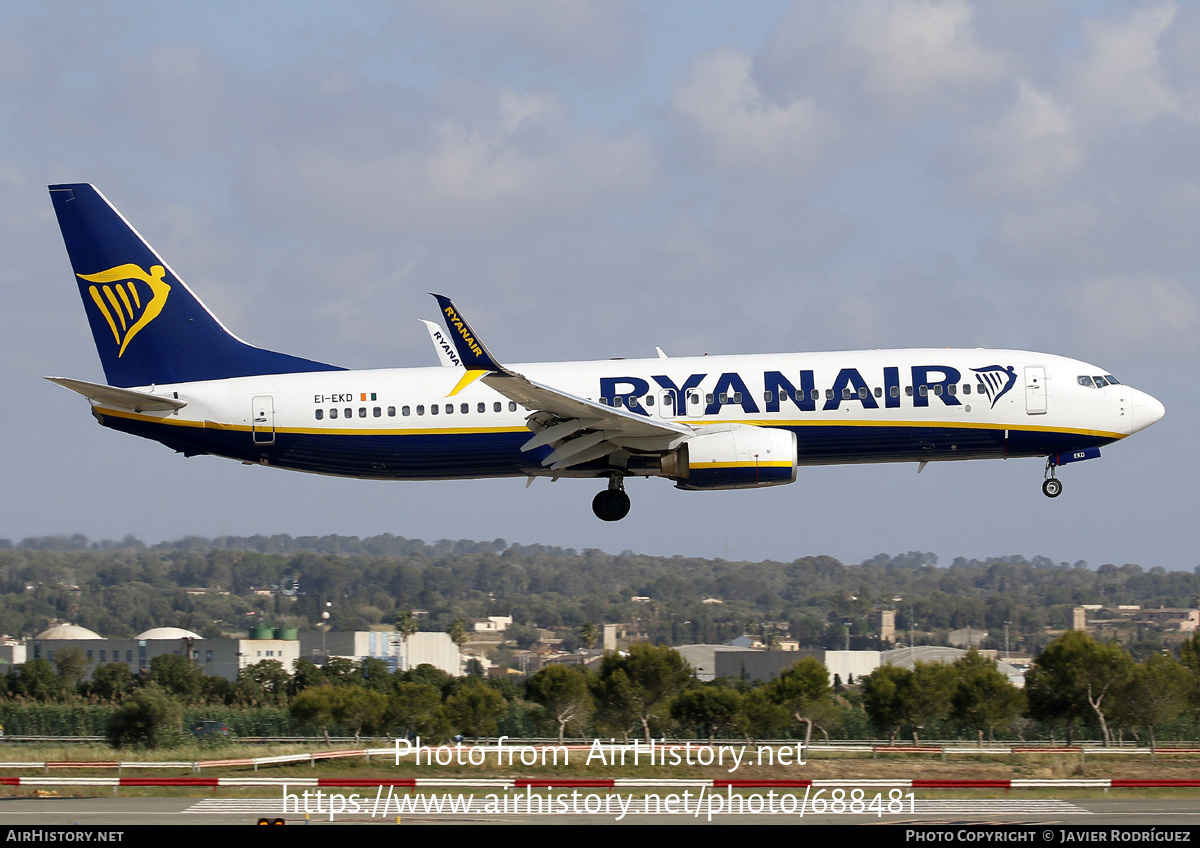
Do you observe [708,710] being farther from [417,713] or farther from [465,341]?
[465,341]

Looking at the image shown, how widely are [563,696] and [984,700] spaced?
743 inches

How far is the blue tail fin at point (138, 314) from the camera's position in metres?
36.9

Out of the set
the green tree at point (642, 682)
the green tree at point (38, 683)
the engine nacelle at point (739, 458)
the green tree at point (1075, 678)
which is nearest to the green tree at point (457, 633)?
the green tree at point (38, 683)

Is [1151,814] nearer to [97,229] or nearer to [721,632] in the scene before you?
[97,229]

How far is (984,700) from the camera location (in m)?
58.8

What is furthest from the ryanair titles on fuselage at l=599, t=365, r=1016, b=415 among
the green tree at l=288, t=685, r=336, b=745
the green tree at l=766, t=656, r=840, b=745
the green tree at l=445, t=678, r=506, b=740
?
the green tree at l=288, t=685, r=336, b=745

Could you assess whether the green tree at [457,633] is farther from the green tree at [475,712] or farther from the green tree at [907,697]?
the green tree at [475,712]

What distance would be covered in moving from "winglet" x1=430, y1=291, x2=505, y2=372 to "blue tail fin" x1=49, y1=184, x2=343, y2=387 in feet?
24.0

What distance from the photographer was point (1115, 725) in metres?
55.2

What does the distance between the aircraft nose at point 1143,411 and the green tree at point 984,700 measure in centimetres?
2494

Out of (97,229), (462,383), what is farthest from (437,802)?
(97,229)

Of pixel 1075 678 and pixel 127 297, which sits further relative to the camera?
pixel 1075 678

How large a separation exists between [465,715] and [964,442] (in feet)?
87.9

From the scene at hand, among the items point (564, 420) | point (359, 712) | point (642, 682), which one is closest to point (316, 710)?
point (359, 712)
